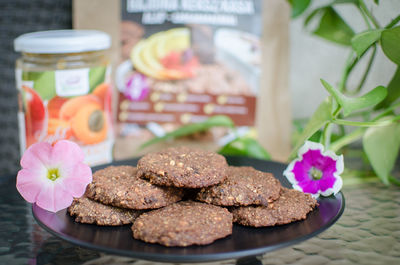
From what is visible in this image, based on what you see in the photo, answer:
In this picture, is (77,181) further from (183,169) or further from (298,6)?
(298,6)

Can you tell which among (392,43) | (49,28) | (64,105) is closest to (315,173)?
(392,43)

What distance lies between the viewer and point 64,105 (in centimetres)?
82

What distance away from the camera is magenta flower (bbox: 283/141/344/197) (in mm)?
673

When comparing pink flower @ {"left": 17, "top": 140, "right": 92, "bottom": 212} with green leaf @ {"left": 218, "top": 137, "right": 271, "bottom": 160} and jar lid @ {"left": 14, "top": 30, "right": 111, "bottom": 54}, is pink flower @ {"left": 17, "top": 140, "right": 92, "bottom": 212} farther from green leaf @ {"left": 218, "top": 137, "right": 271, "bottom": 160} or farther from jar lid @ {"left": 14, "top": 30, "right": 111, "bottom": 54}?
green leaf @ {"left": 218, "top": 137, "right": 271, "bottom": 160}

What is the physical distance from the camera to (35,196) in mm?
593

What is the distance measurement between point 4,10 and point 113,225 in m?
0.73

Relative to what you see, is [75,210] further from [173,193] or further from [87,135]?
[87,135]

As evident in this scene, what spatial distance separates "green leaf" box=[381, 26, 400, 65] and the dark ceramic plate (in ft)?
0.84

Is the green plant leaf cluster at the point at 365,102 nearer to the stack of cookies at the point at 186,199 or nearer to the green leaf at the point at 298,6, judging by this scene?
the green leaf at the point at 298,6

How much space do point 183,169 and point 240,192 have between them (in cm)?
8

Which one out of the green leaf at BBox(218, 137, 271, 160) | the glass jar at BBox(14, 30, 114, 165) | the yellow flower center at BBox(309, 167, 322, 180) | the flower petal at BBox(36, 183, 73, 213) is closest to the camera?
the flower petal at BBox(36, 183, 73, 213)

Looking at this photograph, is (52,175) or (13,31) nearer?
(52,175)

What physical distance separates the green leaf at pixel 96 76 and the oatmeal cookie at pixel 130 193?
269 mm

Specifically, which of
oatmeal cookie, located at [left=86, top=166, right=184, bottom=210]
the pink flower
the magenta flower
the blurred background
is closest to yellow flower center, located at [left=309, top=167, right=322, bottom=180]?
the magenta flower
